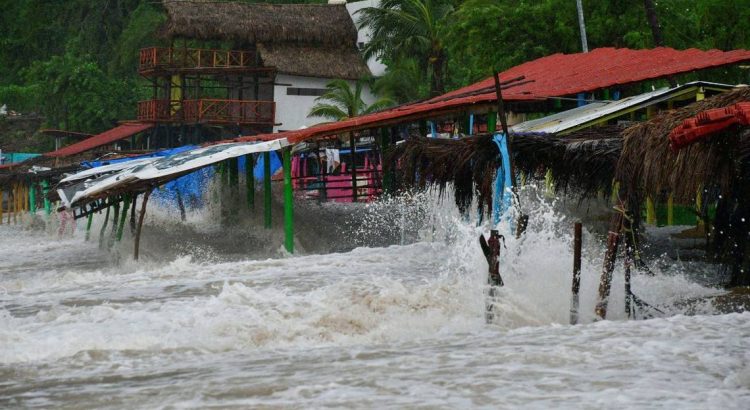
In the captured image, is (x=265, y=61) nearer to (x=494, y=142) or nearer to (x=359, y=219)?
(x=359, y=219)

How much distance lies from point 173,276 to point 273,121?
854 inches

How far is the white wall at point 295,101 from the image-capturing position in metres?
38.3

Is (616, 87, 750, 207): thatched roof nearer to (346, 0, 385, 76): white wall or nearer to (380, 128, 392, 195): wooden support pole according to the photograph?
(380, 128, 392, 195): wooden support pole

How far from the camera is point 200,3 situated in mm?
37281

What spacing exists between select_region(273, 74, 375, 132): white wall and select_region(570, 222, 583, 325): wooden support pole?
28.2 meters

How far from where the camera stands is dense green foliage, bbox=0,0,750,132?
1008 inches

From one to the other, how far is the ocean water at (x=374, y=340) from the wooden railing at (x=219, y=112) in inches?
809

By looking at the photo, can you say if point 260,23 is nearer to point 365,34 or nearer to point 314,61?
point 314,61

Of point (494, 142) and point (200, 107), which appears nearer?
point (494, 142)

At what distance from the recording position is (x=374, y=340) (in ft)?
34.2

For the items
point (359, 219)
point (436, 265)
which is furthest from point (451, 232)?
point (359, 219)

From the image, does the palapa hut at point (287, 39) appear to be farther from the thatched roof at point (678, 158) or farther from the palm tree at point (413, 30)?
the thatched roof at point (678, 158)

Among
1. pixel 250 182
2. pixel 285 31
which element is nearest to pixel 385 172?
pixel 250 182

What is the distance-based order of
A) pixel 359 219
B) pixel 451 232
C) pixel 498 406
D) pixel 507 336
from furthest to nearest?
1. pixel 359 219
2. pixel 451 232
3. pixel 507 336
4. pixel 498 406
